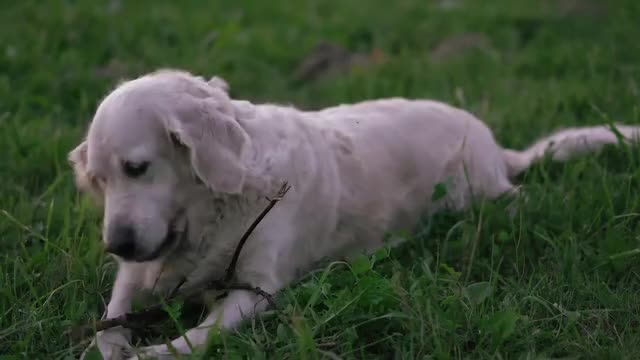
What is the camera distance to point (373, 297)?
9.20 feet

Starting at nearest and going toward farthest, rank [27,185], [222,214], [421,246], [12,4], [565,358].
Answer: [565,358]
[222,214]
[421,246]
[27,185]
[12,4]

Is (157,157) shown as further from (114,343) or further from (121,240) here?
(114,343)

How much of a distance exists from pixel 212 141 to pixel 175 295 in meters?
0.57

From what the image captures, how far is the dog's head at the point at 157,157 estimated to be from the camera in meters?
2.78

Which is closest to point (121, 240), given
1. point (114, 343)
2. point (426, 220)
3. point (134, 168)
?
point (134, 168)

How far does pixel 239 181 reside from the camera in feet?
9.75

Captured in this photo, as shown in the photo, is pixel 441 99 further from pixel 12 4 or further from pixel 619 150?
pixel 12 4

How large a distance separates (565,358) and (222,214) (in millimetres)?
1208

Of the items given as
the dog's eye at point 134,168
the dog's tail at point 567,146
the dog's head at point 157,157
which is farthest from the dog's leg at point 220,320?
the dog's tail at point 567,146

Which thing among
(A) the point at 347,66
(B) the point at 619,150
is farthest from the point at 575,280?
(A) the point at 347,66

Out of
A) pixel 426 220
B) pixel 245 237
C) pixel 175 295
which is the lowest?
pixel 426 220

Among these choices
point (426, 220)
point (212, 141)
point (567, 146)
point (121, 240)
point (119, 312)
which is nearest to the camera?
point (121, 240)

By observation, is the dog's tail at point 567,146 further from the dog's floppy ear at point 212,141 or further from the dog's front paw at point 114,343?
the dog's front paw at point 114,343

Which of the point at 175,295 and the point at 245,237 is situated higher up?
the point at 245,237
